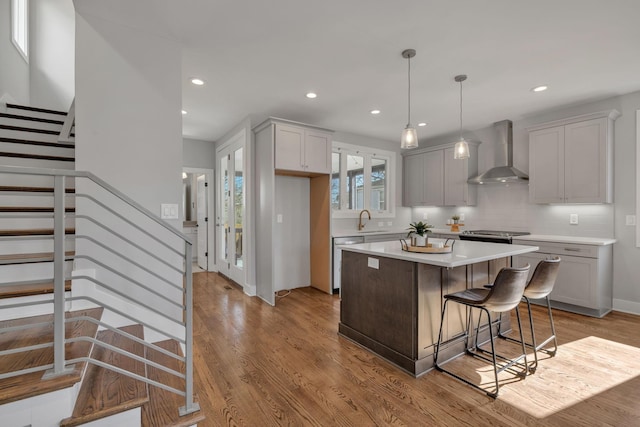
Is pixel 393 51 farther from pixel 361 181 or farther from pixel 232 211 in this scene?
pixel 232 211

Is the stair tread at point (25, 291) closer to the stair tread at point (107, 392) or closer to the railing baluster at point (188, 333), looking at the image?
the stair tread at point (107, 392)

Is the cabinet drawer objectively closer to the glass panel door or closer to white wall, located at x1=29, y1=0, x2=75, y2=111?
the glass panel door

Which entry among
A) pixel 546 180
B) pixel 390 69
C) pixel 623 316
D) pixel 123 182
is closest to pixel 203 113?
pixel 123 182

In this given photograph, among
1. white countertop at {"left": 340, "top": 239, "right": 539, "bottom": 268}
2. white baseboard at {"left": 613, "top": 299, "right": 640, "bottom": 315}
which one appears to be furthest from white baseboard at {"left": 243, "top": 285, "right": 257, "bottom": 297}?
white baseboard at {"left": 613, "top": 299, "right": 640, "bottom": 315}

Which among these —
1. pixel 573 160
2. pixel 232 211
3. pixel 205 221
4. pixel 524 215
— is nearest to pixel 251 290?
pixel 232 211

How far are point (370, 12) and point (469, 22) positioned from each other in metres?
0.79

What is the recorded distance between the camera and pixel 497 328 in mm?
3113

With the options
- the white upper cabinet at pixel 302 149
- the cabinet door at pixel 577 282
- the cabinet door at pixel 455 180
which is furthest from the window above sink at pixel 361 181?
the cabinet door at pixel 577 282

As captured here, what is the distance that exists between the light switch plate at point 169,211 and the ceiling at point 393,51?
56.4 inches

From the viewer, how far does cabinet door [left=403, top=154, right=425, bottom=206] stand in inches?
231

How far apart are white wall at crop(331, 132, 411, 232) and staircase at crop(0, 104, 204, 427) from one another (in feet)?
10.7

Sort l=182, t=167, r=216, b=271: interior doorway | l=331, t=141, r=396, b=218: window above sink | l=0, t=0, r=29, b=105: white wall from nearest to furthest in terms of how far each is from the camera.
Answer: l=0, t=0, r=29, b=105: white wall → l=331, t=141, r=396, b=218: window above sink → l=182, t=167, r=216, b=271: interior doorway

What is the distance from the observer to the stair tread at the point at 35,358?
130 centimetres

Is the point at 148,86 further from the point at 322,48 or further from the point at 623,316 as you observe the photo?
the point at 623,316
